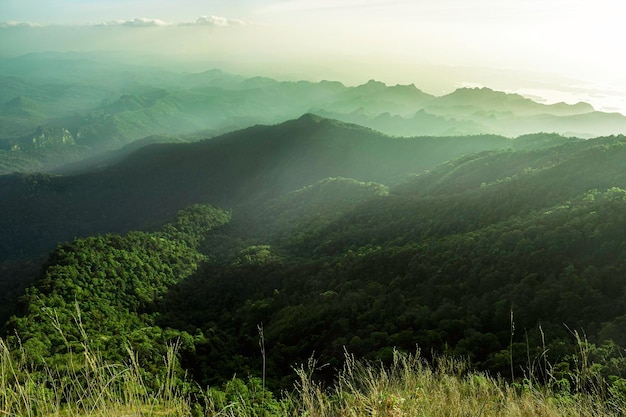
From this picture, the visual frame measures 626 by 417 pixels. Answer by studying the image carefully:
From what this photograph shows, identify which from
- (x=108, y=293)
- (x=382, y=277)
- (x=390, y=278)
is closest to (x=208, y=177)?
(x=108, y=293)

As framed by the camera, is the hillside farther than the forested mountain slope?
No

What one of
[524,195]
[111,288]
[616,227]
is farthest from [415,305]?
[111,288]

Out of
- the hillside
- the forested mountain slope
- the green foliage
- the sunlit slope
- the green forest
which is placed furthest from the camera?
the sunlit slope

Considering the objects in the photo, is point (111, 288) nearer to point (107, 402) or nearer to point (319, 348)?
point (319, 348)

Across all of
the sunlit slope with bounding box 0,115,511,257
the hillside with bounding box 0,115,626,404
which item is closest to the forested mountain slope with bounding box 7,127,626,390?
the hillside with bounding box 0,115,626,404

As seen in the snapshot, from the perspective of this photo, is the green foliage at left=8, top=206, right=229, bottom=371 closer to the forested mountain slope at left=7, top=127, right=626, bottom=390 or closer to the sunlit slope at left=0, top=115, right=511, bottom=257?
the forested mountain slope at left=7, top=127, right=626, bottom=390

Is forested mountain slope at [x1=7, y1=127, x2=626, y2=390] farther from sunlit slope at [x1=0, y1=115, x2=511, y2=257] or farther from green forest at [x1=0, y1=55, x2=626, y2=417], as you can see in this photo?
sunlit slope at [x1=0, y1=115, x2=511, y2=257]

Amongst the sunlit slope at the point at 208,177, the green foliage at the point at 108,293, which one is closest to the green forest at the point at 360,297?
the green foliage at the point at 108,293

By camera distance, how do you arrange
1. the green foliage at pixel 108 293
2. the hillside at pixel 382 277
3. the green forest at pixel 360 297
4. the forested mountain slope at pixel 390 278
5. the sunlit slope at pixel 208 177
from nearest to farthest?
1. the green forest at pixel 360 297
2. the hillside at pixel 382 277
3. the forested mountain slope at pixel 390 278
4. the green foliage at pixel 108 293
5. the sunlit slope at pixel 208 177

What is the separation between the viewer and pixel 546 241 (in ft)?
120

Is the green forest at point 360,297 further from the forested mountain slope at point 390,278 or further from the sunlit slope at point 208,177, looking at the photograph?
the sunlit slope at point 208,177

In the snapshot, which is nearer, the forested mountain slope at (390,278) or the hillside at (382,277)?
the hillside at (382,277)

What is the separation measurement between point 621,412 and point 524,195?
52852 mm

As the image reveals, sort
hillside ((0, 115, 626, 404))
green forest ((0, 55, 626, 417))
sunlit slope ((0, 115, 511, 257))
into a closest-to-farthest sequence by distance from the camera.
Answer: green forest ((0, 55, 626, 417)) → hillside ((0, 115, 626, 404)) → sunlit slope ((0, 115, 511, 257))
